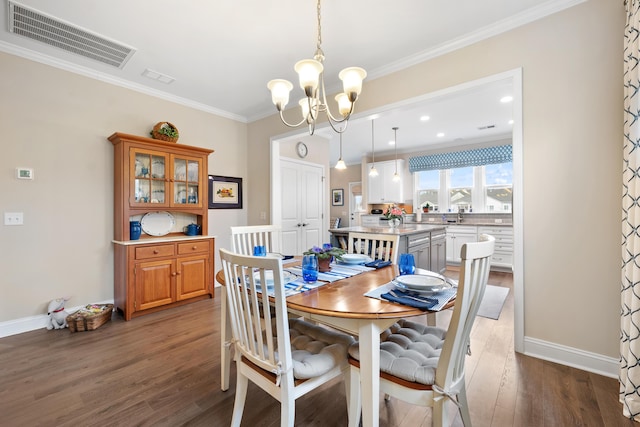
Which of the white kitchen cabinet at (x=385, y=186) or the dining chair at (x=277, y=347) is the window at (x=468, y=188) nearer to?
the white kitchen cabinet at (x=385, y=186)

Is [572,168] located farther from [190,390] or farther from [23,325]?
[23,325]

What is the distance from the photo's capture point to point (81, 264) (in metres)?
3.06

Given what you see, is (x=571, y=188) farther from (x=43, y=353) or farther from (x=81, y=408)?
(x=43, y=353)

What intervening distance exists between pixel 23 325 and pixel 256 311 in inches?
121

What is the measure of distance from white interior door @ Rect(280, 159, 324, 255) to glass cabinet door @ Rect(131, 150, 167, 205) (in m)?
1.87

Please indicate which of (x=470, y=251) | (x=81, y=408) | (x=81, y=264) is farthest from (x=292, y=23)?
(x=81, y=264)

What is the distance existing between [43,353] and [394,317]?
2962 mm

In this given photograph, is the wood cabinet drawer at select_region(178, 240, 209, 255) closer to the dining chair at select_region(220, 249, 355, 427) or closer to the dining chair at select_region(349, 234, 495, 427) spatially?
the dining chair at select_region(220, 249, 355, 427)

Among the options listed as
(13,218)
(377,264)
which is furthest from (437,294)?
(13,218)

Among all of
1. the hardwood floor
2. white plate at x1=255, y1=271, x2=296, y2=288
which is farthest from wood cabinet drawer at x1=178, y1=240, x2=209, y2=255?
white plate at x1=255, y1=271, x2=296, y2=288

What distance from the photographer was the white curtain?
1548 millimetres

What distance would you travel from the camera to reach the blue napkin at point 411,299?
47.1 inches

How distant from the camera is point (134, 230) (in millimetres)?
3199

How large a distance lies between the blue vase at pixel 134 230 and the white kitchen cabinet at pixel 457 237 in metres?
5.56
